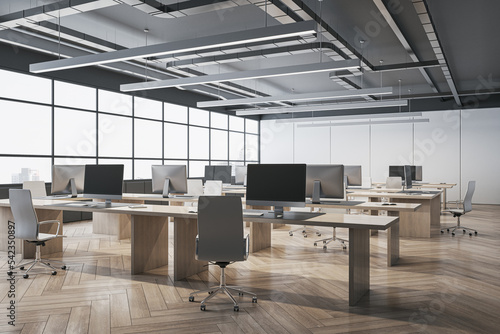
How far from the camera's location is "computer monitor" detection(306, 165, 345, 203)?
17.2 feet

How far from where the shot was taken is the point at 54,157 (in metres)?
8.83

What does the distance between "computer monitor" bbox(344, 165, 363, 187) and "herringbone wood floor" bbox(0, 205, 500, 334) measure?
178 centimetres

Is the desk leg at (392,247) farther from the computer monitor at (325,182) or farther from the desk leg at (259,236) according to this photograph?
the desk leg at (259,236)

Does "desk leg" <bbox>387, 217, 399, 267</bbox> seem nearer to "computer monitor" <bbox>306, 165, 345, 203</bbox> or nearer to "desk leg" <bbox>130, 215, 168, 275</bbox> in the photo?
"computer monitor" <bbox>306, 165, 345, 203</bbox>

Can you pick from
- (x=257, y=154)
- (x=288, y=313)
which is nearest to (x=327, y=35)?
(x=288, y=313)

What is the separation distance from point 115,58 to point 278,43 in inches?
101

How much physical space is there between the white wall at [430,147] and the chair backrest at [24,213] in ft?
41.6

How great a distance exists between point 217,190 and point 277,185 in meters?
2.85

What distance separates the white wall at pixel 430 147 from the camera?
1371 cm

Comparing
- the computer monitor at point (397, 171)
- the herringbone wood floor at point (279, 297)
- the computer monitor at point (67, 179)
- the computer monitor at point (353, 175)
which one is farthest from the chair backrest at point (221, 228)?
the computer monitor at point (397, 171)

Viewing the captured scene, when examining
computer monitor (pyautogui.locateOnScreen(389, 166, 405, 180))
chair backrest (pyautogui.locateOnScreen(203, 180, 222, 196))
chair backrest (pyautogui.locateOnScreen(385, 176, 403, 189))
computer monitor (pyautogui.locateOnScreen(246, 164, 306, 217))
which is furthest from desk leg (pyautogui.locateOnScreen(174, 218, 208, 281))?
computer monitor (pyautogui.locateOnScreen(389, 166, 405, 180))

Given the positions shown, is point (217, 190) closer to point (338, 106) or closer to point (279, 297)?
point (279, 297)

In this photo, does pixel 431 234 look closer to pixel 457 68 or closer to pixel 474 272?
pixel 474 272

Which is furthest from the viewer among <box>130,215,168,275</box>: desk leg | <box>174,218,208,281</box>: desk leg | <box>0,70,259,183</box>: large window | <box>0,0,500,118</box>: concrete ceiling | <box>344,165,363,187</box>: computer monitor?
<box>0,70,259,183</box>: large window
